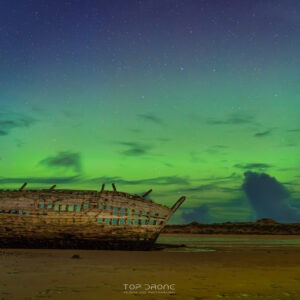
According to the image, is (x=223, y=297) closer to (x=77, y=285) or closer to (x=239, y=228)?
(x=77, y=285)

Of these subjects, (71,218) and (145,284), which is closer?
(145,284)

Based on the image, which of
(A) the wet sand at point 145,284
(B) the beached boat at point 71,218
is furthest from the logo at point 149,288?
(B) the beached boat at point 71,218

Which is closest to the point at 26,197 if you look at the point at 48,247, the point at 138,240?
the point at 48,247

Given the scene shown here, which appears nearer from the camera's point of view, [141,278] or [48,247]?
[141,278]

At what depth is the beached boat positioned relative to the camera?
2450 cm

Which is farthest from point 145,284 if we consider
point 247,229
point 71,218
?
point 247,229

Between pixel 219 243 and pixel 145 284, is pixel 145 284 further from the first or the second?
pixel 219 243

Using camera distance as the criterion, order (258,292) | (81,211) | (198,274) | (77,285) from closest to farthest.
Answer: (258,292), (77,285), (198,274), (81,211)

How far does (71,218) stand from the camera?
24625mm

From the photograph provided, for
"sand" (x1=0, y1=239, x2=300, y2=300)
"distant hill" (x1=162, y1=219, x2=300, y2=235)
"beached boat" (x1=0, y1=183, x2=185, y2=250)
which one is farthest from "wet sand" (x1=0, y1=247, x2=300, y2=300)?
"distant hill" (x1=162, y1=219, x2=300, y2=235)

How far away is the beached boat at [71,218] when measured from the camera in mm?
24500

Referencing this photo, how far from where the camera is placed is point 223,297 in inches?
321

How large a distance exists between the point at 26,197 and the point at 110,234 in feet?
15.7

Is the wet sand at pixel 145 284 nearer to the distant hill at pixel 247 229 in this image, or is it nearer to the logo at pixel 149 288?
the logo at pixel 149 288
